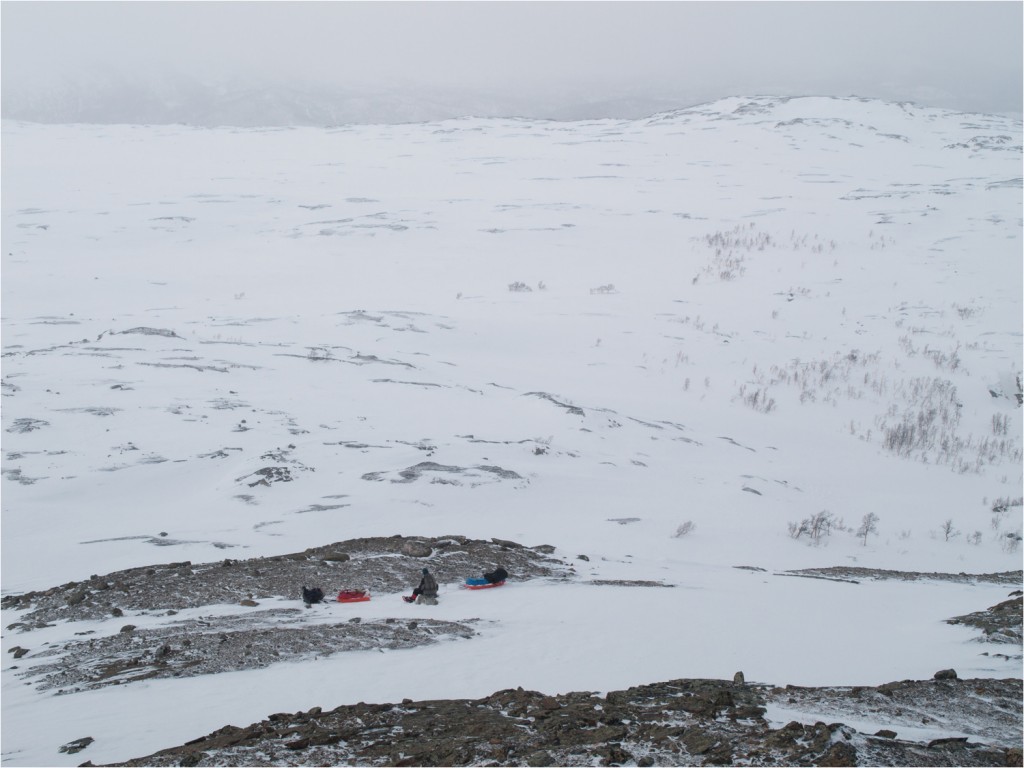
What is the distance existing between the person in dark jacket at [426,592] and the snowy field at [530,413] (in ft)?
1.16

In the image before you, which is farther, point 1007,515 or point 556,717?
point 1007,515

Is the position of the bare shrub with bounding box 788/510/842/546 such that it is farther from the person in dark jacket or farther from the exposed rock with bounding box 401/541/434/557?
the person in dark jacket

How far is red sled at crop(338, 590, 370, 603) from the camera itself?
6.20 m

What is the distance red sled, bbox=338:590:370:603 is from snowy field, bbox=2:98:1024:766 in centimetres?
19

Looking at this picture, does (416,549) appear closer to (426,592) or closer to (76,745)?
(426,592)

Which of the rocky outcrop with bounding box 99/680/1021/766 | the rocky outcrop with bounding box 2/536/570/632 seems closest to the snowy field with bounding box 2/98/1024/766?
the rocky outcrop with bounding box 2/536/570/632

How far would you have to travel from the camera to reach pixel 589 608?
20.6 feet

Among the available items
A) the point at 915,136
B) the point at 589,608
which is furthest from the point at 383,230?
the point at 915,136

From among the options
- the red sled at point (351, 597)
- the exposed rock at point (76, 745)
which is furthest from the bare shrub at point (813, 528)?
the exposed rock at point (76, 745)

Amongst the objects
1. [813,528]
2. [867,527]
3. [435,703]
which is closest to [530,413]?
[813,528]

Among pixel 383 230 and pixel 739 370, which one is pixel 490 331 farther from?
pixel 383 230

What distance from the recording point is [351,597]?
20.4ft

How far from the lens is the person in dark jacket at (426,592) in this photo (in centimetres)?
627

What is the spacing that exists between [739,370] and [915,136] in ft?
115
